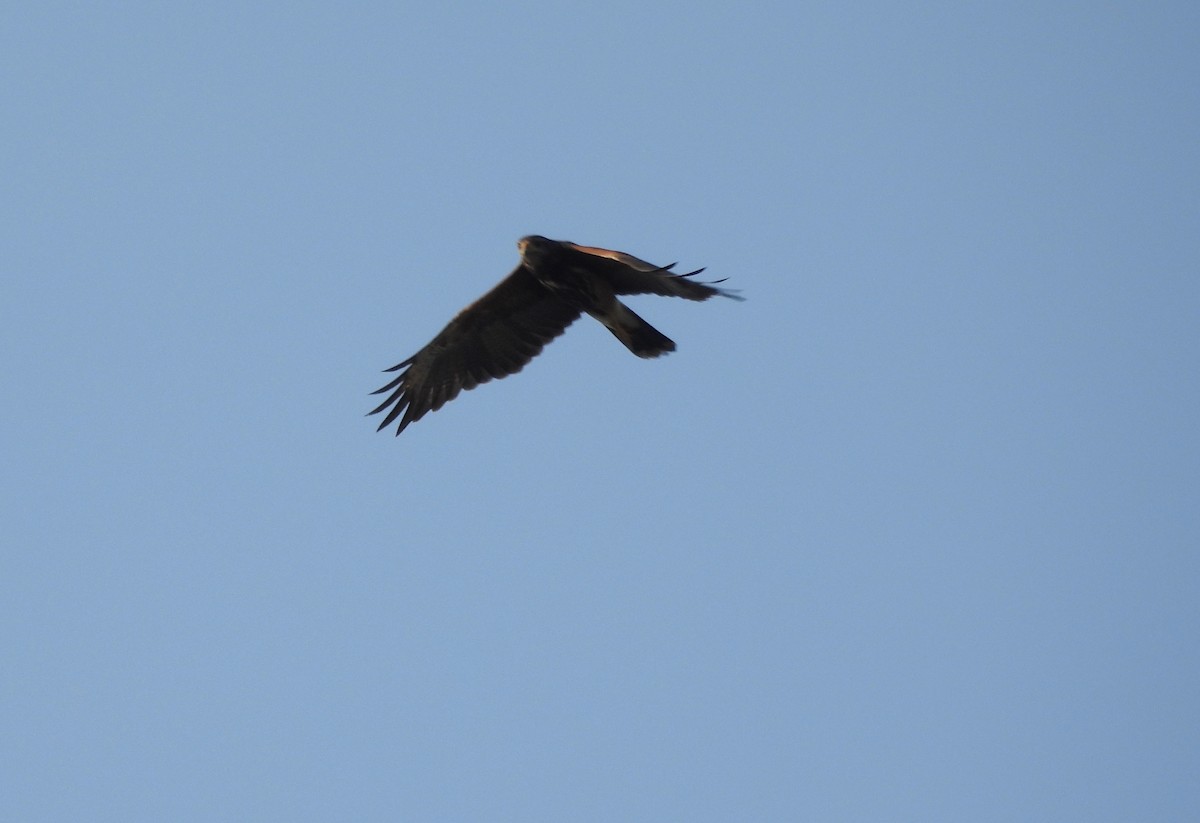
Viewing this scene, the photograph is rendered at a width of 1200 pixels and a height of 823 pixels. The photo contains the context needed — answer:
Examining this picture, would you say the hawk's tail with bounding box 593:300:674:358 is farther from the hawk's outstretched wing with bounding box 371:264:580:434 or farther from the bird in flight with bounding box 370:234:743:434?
the hawk's outstretched wing with bounding box 371:264:580:434

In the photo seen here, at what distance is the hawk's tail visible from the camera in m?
11.4

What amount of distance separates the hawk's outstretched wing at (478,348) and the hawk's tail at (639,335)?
25.5 inches

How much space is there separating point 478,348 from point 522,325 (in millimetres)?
431

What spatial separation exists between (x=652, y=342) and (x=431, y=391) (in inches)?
80.0

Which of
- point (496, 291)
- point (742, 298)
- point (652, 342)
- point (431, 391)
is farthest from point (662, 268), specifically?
point (431, 391)

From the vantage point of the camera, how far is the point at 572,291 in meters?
11.4

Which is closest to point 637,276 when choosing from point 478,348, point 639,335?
point 639,335

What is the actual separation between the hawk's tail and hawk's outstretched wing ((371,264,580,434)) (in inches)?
25.5

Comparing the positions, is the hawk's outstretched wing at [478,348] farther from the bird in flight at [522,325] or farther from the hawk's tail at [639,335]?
the hawk's tail at [639,335]

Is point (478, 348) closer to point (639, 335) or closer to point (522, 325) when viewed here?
point (522, 325)

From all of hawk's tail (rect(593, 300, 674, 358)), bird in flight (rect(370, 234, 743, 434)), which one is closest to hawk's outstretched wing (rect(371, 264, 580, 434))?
bird in flight (rect(370, 234, 743, 434))

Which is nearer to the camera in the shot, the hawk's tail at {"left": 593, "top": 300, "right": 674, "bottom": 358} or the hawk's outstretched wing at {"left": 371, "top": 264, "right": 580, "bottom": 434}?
the hawk's tail at {"left": 593, "top": 300, "right": 674, "bottom": 358}

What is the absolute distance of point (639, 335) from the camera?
1141cm

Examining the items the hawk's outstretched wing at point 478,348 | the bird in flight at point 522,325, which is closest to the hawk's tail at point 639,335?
the bird in flight at point 522,325
